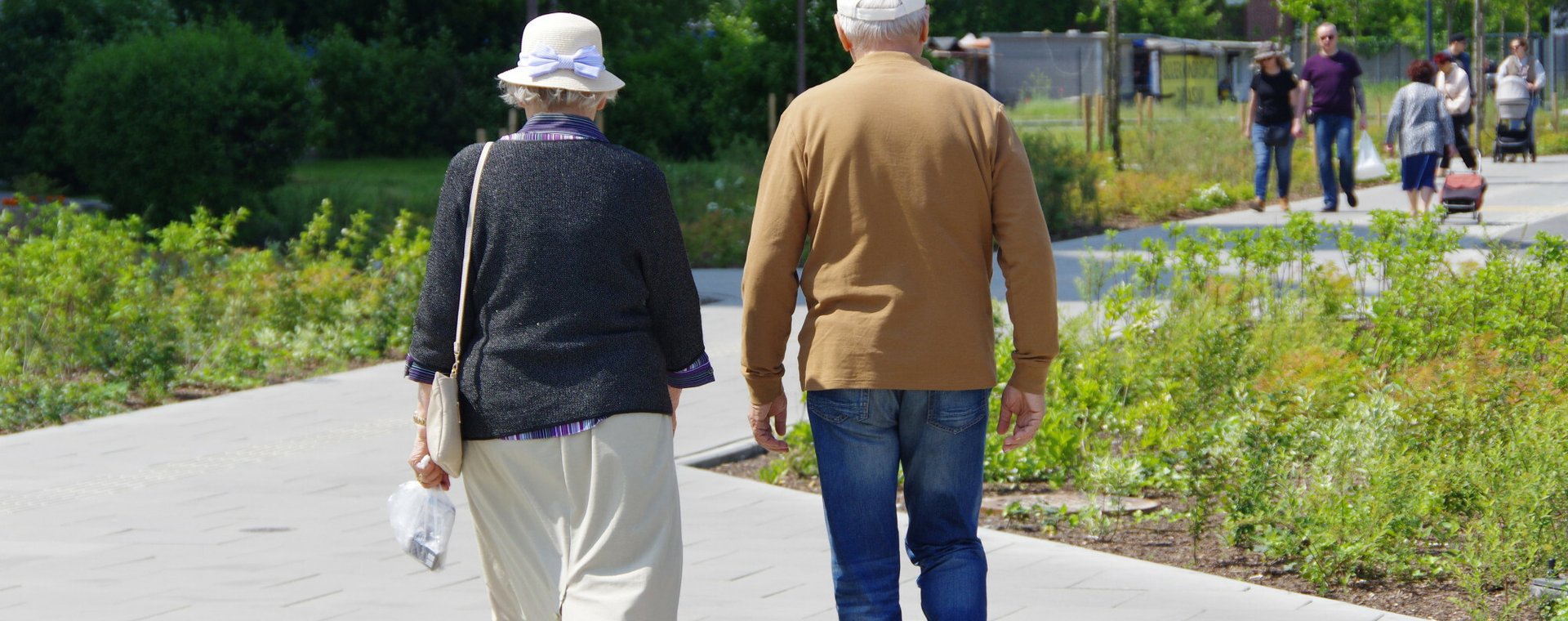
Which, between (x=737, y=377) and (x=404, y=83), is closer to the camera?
(x=737, y=377)

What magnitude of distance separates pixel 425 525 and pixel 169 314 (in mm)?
5760

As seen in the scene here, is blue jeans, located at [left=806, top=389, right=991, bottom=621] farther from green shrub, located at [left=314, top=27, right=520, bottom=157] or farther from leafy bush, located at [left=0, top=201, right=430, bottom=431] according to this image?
green shrub, located at [left=314, top=27, right=520, bottom=157]

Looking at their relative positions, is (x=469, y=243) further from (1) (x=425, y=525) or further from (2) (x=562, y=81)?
(1) (x=425, y=525)

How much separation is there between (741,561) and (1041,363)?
2.00 m

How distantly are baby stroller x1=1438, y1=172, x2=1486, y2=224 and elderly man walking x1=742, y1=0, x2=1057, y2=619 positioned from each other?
12637 mm

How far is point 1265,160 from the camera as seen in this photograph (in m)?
16.6

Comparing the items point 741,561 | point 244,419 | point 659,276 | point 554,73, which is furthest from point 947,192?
point 244,419

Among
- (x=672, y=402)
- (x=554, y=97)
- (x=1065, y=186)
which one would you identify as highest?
(x=554, y=97)

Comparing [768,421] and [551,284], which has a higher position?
[551,284]

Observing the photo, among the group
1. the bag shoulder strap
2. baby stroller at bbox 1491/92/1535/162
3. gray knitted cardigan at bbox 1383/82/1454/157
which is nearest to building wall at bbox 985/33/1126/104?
baby stroller at bbox 1491/92/1535/162

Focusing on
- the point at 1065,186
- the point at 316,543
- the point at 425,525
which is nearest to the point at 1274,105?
the point at 1065,186

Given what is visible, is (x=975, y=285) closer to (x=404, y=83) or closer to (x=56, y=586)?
(x=56, y=586)

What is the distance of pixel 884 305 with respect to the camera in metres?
3.44

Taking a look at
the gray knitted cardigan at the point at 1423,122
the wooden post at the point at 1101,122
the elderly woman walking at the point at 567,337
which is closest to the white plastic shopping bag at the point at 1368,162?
the gray knitted cardigan at the point at 1423,122
